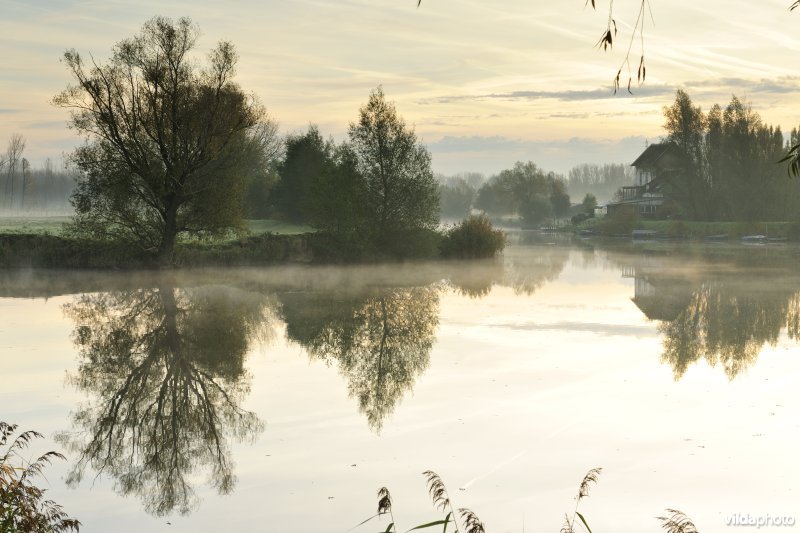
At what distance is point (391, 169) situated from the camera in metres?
47.3

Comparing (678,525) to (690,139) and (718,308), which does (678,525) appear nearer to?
(718,308)

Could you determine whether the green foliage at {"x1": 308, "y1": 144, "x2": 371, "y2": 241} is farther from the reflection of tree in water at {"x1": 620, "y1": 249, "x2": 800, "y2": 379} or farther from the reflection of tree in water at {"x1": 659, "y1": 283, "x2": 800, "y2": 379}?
the reflection of tree in water at {"x1": 659, "y1": 283, "x2": 800, "y2": 379}

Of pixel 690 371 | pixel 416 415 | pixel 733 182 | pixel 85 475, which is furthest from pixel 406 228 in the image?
pixel 733 182

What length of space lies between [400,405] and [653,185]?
289 ft

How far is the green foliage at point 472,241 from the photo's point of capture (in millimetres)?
51594

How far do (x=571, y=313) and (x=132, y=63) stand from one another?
23567 millimetres

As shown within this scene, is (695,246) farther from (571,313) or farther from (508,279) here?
(571,313)

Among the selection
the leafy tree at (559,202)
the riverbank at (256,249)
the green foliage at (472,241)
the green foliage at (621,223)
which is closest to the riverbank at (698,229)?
the green foliage at (621,223)

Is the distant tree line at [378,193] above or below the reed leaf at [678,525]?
above

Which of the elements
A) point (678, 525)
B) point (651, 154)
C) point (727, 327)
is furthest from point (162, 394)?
point (651, 154)

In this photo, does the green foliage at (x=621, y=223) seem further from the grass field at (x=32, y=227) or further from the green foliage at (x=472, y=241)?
the grass field at (x=32, y=227)

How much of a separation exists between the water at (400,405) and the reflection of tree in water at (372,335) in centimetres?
11

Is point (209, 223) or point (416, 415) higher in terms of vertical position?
point (209, 223)

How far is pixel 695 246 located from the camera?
70812 mm
